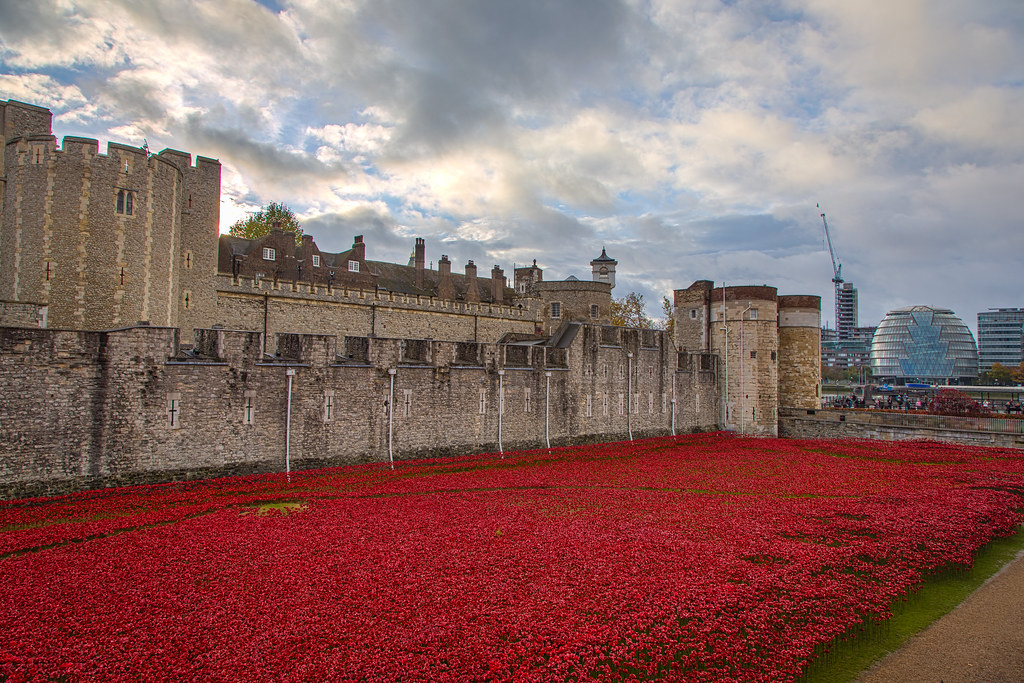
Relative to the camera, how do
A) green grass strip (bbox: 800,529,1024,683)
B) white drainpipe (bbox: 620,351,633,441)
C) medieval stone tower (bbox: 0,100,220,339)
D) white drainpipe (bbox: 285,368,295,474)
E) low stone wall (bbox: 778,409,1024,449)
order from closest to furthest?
1. green grass strip (bbox: 800,529,1024,683)
2. white drainpipe (bbox: 285,368,295,474)
3. medieval stone tower (bbox: 0,100,220,339)
4. low stone wall (bbox: 778,409,1024,449)
5. white drainpipe (bbox: 620,351,633,441)

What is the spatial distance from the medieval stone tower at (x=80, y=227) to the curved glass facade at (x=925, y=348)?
195434 millimetres

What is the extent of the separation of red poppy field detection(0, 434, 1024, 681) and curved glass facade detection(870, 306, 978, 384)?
182 metres

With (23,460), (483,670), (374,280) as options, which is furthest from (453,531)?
(374,280)

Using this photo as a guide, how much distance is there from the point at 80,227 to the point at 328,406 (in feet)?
43.7

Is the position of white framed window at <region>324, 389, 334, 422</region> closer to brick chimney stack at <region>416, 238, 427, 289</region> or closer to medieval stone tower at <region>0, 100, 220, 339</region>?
medieval stone tower at <region>0, 100, 220, 339</region>

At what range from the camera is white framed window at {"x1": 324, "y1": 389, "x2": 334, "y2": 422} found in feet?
79.6

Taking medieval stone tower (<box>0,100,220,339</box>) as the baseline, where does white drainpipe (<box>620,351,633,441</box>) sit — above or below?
below

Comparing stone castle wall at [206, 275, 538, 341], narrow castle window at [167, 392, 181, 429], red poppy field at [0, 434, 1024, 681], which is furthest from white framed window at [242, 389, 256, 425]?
stone castle wall at [206, 275, 538, 341]

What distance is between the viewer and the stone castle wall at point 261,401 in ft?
59.4

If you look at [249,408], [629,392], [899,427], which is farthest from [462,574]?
[899,427]

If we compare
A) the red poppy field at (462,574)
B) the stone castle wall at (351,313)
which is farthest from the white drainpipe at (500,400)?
the stone castle wall at (351,313)

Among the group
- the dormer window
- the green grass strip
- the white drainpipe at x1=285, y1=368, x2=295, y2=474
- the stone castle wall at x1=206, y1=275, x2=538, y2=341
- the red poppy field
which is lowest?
the green grass strip

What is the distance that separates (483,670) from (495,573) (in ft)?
12.7

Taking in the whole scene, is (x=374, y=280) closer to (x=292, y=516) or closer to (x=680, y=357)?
(x=680, y=357)
